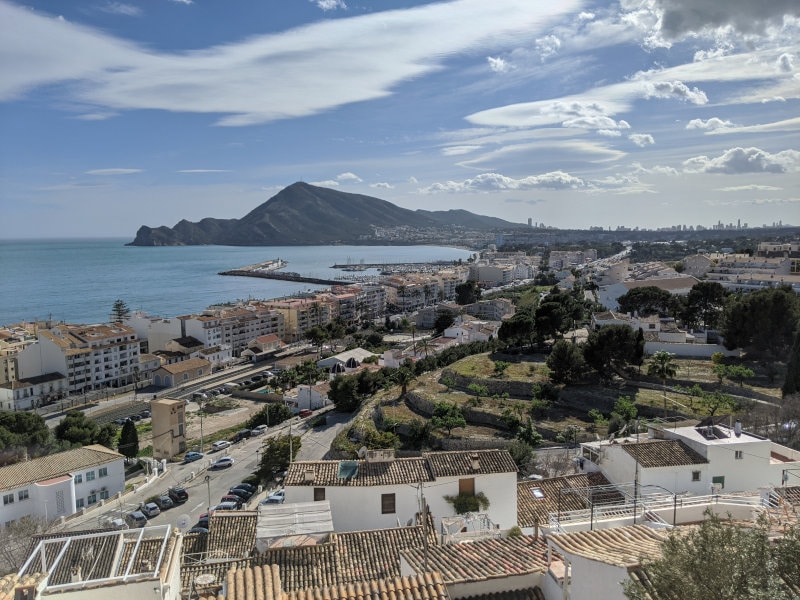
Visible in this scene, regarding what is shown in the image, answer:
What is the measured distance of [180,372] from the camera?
3609 centimetres

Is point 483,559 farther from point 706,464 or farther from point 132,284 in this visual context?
point 132,284

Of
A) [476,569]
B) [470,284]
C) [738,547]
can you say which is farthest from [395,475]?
[470,284]

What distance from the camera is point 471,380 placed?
21.8 m

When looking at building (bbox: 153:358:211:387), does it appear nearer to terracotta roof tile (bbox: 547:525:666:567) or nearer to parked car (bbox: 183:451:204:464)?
parked car (bbox: 183:451:204:464)

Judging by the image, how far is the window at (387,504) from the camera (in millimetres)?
8641

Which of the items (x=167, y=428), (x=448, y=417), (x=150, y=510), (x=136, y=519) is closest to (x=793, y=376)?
(x=448, y=417)

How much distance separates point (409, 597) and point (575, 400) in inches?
685

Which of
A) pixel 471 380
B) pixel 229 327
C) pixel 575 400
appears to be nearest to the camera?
pixel 575 400

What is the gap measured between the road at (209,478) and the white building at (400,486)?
576 cm

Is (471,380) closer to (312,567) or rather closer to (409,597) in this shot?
(312,567)

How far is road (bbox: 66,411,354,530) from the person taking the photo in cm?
1484

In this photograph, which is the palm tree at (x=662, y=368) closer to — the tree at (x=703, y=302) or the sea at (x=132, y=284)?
the tree at (x=703, y=302)

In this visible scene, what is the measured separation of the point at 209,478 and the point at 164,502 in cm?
217

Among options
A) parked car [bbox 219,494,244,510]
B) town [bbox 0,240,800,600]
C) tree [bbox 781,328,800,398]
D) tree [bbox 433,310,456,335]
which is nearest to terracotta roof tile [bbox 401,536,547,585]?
town [bbox 0,240,800,600]
